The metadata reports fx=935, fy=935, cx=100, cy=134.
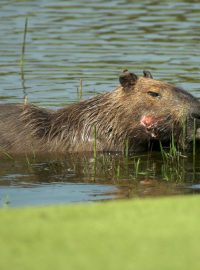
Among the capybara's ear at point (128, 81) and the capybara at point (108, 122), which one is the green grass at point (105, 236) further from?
the capybara's ear at point (128, 81)

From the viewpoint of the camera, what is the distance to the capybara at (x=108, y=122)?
431 inches

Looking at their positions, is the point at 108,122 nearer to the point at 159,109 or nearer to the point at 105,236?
the point at 159,109

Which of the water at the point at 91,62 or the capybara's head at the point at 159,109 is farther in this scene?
the capybara's head at the point at 159,109

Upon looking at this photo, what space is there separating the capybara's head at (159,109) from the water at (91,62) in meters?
0.31

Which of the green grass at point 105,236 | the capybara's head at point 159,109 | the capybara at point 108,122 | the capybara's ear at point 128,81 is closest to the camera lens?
the green grass at point 105,236

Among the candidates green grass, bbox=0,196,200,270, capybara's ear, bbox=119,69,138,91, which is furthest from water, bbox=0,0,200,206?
green grass, bbox=0,196,200,270

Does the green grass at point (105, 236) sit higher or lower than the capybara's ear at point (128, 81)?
lower

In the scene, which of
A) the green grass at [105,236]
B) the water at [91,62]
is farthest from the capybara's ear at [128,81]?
the green grass at [105,236]

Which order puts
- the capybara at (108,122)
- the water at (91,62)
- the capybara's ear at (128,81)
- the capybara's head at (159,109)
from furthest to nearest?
1. the capybara's ear at (128,81)
2. the capybara at (108,122)
3. the capybara's head at (159,109)
4. the water at (91,62)

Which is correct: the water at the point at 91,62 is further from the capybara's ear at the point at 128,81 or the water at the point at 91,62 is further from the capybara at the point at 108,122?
the capybara's ear at the point at 128,81

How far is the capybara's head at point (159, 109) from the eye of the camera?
10.8 metres

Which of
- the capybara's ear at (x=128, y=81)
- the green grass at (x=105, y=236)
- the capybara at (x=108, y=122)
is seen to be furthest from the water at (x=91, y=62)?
the green grass at (x=105, y=236)

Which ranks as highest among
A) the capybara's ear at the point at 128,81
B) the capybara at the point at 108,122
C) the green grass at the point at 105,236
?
the capybara's ear at the point at 128,81

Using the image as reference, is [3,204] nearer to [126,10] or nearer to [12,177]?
[12,177]
